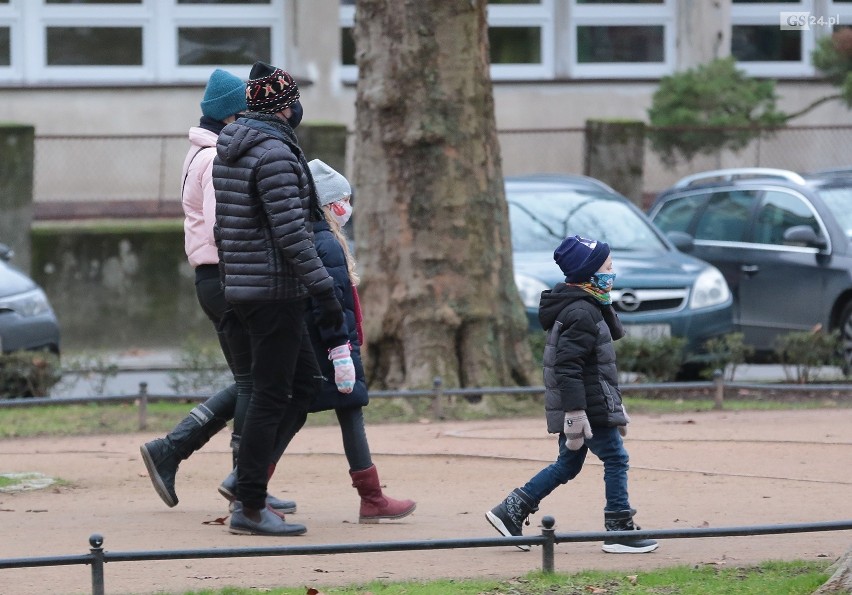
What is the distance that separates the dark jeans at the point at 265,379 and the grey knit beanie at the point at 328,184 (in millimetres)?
518

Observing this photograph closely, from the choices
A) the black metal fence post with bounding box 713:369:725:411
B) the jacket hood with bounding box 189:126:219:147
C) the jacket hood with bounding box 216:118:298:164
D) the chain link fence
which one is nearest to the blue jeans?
the jacket hood with bounding box 216:118:298:164

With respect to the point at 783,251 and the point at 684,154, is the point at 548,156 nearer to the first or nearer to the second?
the point at 684,154

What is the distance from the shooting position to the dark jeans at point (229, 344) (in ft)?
22.7

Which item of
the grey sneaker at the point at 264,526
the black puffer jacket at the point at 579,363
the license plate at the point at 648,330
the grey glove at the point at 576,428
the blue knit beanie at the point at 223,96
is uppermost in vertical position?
the blue knit beanie at the point at 223,96

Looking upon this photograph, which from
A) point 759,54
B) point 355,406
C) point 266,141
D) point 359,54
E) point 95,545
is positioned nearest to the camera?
point 95,545

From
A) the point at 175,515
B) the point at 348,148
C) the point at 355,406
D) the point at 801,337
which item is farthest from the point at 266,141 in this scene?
the point at 348,148

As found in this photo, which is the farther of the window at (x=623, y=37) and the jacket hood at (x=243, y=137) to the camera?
the window at (x=623, y=37)

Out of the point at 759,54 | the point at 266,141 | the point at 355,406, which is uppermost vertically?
the point at 759,54

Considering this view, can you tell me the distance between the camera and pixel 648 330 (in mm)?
12391

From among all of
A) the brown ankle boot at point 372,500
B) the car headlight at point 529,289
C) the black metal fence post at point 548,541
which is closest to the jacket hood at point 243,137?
the brown ankle boot at point 372,500

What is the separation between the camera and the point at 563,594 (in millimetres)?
5656

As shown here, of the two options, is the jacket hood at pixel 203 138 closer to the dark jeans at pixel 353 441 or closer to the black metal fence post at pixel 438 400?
the dark jeans at pixel 353 441

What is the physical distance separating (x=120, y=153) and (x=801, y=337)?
1154 centimetres

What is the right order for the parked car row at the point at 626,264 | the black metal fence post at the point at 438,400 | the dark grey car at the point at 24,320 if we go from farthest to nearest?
the dark grey car at the point at 24,320, the parked car row at the point at 626,264, the black metal fence post at the point at 438,400
